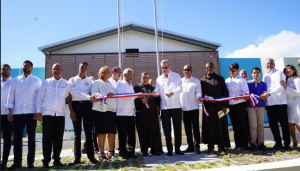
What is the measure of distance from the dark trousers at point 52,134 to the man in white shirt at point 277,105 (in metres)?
4.65

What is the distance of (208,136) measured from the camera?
5.75 m

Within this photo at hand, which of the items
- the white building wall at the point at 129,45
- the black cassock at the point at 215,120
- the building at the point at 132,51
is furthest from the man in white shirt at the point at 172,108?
the white building wall at the point at 129,45

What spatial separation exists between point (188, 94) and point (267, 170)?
296 centimetres

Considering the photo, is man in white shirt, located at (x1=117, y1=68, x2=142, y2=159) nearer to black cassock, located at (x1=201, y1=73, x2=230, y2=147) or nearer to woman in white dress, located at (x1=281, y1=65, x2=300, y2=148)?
black cassock, located at (x1=201, y1=73, x2=230, y2=147)

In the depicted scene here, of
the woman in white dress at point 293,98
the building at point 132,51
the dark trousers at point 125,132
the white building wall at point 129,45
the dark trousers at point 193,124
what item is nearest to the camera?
the dark trousers at point 125,132

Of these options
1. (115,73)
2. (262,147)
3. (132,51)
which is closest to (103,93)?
(115,73)

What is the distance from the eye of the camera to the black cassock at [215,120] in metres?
5.70

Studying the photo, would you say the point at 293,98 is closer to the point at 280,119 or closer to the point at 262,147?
the point at 280,119

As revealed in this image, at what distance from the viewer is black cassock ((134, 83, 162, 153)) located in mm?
5652

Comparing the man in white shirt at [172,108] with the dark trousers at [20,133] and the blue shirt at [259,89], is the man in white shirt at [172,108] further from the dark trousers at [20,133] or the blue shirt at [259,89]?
the dark trousers at [20,133]

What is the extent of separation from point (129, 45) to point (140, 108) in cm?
1165

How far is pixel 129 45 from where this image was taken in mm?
16797

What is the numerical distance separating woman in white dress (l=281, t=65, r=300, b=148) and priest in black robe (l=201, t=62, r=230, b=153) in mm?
1464

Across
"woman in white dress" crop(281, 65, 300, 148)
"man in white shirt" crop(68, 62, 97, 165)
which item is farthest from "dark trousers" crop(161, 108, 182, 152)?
"woman in white dress" crop(281, 65, 300, 148)
